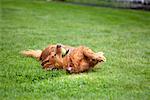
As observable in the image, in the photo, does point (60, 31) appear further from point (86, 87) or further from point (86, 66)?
point (86, 87)

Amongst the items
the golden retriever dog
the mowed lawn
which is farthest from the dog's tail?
the golden retriever dog

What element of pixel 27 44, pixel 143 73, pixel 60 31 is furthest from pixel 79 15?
pixel 143 73

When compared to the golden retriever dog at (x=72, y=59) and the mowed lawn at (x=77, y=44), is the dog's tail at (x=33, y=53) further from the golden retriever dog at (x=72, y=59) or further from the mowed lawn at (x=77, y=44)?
the golden retriever dog at (x=72, y=59)

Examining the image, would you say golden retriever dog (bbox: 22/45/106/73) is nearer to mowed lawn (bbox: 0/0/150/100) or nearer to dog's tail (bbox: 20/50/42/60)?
mowed lawn (bbox: 0/0/150/100)

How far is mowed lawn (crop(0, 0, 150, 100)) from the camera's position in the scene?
273 inches

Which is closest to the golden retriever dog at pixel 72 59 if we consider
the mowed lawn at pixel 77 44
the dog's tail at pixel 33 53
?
the mowed lawn at pixel 77 44

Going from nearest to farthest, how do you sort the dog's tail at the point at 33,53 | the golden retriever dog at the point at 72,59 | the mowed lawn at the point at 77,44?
the mowed lawn at the point at 77,44
the golden retriever dog at the point at 72,59
the dog's tail at the point at 33,53

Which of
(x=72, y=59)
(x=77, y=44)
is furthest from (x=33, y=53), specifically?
(x=77, y=44)

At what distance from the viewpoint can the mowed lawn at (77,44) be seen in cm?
693

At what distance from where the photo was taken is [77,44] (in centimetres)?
1177

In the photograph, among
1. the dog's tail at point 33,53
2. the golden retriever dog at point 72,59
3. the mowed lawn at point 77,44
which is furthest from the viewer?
the dog's tail at point 33,53

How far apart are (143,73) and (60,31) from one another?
249 inches

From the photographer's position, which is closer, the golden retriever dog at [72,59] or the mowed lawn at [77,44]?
the mowed lawn at [77,44]

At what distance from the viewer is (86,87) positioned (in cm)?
713
